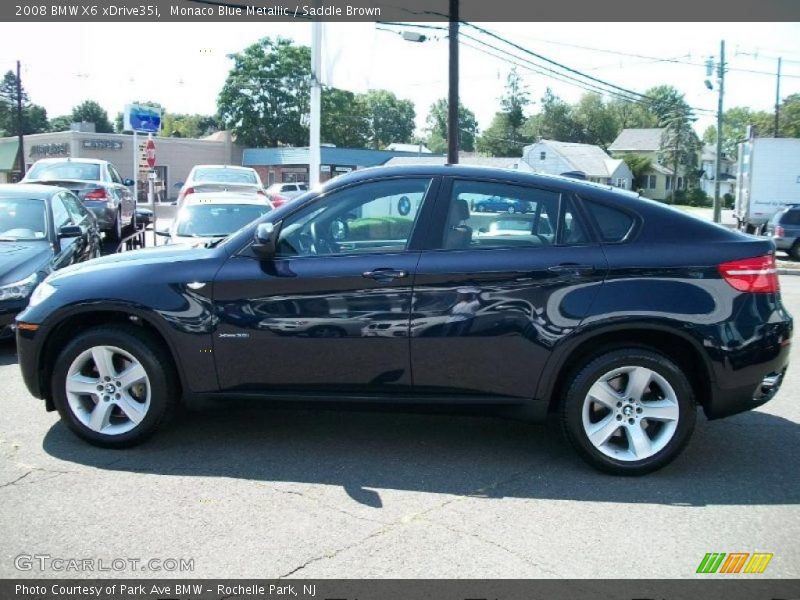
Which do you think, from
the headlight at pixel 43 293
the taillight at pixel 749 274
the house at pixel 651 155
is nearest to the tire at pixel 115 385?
the headlight at pixel 43 293

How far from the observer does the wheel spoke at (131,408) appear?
4547mm

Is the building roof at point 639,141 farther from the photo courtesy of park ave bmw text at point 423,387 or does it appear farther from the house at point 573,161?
the photo courtesy of park ave bmw text at point 423,387

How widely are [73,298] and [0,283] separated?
10.2 ft

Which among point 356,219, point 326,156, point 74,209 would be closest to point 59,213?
point 74,209

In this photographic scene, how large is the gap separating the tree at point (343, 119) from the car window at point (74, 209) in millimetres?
59193

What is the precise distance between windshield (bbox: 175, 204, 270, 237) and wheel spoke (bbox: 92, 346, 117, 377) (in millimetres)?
5595

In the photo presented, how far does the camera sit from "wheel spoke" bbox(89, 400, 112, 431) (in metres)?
4.57

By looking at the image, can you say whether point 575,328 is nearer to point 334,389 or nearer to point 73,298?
point 334,389

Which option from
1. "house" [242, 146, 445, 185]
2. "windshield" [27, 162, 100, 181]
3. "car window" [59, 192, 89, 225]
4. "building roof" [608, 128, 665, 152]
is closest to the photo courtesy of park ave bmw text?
"car window" [59, 192, 89, 225]

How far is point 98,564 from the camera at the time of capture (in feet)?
10.7

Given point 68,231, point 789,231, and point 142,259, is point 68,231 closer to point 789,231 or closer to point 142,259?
point 142,259

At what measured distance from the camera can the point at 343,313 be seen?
14.2ft

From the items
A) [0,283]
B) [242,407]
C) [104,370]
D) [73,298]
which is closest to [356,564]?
[242,407]

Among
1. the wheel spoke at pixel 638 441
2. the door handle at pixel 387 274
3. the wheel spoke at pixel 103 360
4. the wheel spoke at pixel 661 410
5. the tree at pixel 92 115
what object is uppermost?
the tree at pixel 92 115
